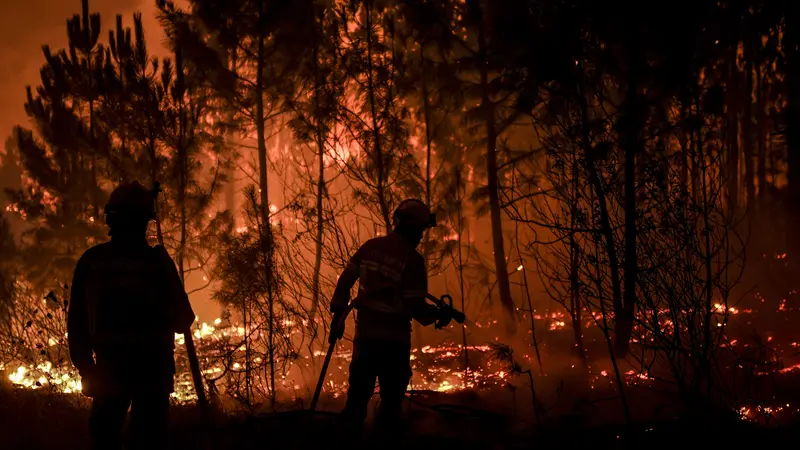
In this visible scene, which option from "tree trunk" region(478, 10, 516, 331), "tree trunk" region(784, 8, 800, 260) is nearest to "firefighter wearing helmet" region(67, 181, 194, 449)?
"tree trunk" region(784, 8, 800, 260)

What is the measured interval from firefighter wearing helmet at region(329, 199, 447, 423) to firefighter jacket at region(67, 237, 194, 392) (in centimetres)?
157

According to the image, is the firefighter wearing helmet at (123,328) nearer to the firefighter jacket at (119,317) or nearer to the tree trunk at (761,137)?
the firefighter jacket at (119,317)

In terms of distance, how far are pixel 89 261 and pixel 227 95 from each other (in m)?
10.3

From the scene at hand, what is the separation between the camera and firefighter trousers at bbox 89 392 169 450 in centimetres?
345

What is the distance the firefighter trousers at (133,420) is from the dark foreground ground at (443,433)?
151 centimetres

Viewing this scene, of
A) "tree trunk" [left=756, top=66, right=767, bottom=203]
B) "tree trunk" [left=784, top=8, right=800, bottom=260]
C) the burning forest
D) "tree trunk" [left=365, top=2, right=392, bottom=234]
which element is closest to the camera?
the burning forest

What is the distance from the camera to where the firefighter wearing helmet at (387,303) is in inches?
188

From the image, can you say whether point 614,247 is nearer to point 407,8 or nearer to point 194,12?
point 407,8

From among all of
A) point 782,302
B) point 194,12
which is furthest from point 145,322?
point 782,302

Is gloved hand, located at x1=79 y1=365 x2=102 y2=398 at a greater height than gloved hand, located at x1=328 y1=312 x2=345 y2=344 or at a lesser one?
lesser

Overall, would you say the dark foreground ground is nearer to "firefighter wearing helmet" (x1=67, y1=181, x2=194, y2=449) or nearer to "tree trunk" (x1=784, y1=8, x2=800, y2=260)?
"firefighter wearing helmet" (x1=67, y1=181, x2=194, y2=449)

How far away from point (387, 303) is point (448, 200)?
9.82 metres

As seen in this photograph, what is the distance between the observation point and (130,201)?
354cm

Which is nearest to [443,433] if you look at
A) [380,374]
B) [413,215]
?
[380,374]
